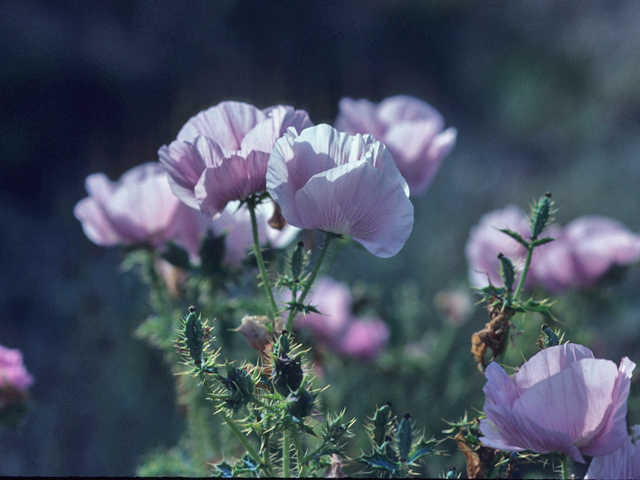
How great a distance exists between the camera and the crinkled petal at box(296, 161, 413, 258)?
532 mm

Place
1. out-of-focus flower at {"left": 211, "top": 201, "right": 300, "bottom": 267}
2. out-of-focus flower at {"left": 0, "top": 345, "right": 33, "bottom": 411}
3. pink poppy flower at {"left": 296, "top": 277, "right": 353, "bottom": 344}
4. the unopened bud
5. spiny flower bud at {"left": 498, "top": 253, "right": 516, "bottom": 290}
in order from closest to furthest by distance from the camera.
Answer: spiny flower bud at {"left": 498, "top": 253, "right": 516, "bottom": 290}, the unopened bud, out-of-focus flower at {"left": 211, "top": 201, "right": 300, "bottom": 267}, out-of-focus flower at {"left": 0, "top": 345, "right": 33, "bottom": 411}, pink poppy flower at {"left": 296, "top": 277, "right": 353, "bottom": 344}

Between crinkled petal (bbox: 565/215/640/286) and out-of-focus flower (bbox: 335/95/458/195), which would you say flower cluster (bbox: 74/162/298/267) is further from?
crinkled petal (bbox: 565/215/640/286)

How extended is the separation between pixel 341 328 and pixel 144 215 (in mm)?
620

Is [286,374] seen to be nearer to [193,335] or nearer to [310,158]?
[193,335]

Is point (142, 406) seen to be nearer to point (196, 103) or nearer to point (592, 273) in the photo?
point (592, 273)

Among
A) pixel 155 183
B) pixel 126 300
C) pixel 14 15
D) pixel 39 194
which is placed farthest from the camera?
pixel 14 15

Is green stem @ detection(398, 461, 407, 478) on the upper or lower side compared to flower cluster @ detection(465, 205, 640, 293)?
lower

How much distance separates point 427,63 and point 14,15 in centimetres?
302

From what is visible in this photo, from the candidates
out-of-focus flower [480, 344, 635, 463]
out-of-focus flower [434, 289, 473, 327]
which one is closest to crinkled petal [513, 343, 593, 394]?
out-of-focus flower [480, 344, 635, 463]

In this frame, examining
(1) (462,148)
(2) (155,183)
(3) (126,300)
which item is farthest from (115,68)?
(2) (155,183)

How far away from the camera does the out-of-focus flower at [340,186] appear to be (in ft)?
1.75

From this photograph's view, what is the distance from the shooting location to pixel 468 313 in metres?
1.81

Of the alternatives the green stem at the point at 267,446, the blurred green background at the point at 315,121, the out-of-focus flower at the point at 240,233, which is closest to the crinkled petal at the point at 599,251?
the blurred green background at the point at 315,121

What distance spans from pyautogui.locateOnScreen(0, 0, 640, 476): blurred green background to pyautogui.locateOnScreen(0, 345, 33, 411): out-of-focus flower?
0.09m
